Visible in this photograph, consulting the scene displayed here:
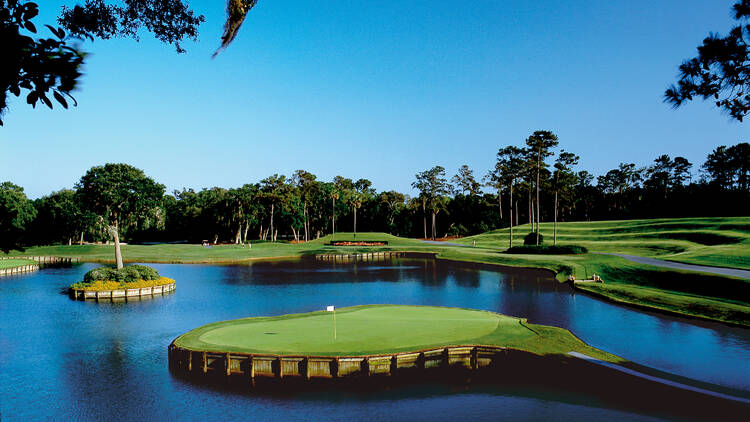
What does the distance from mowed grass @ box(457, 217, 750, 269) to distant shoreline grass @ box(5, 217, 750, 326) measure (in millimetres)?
97

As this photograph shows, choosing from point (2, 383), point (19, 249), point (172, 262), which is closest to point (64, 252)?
point (172, 262)

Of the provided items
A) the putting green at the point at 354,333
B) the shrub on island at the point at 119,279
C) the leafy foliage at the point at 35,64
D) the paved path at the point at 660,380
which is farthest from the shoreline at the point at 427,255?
the leafy foliage at the point at 35,64

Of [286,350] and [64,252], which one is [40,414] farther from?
[64,252]

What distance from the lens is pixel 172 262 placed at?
245ft

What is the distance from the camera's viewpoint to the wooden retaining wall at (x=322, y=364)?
62.2 feet

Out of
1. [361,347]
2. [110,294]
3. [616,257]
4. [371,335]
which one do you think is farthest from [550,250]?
[110,294]

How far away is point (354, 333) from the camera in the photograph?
2356 cm

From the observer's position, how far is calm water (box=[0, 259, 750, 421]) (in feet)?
53.9

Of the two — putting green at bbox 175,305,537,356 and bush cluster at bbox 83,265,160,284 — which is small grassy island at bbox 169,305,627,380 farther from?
bush cluster at bbox 83,265,160,284

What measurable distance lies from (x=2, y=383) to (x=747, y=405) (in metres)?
28.4

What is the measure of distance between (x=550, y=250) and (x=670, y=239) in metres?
19.4

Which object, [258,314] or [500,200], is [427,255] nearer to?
[500,200]

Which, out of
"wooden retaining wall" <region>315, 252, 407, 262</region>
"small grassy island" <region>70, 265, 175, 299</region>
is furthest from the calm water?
"wooden retaining wall" <region>315, 252, 407, 262</region>

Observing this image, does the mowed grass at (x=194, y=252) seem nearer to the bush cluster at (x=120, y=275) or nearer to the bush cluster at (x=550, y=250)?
the bush cluster at (x=550, y=250)
